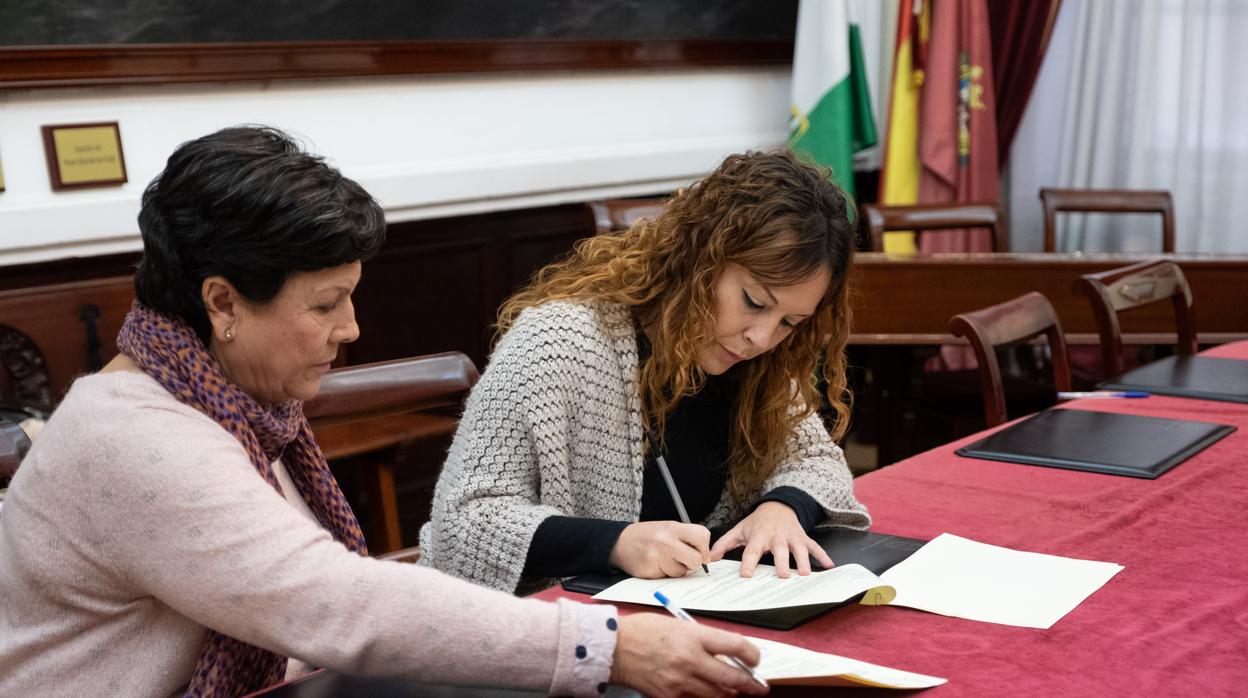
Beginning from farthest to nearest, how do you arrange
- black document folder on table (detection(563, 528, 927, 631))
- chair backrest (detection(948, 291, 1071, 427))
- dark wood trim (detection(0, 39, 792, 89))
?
dark wood trim (detection(0, 39, 792, 89)) < chair backrest (detection(948, 291, 1071, 427)) < black document folder on table (detection(563, 528, 927, 631))

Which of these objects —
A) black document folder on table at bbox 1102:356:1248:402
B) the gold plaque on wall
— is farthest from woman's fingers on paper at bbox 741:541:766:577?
the gold plaque on wall

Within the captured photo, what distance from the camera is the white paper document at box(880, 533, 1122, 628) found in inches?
58.4

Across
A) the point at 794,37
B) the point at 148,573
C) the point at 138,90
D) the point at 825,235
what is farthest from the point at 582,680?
the point at 794,37

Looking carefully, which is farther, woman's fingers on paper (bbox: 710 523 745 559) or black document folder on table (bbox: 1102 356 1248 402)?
black document folder on table (bbox: 1102 356 1248 402)

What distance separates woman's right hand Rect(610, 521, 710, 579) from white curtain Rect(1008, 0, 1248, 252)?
3.72m

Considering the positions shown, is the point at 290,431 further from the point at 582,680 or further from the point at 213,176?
the point at 582,680

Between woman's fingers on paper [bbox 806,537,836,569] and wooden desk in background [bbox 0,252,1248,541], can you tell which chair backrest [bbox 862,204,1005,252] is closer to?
wooden desk in background [bbox 0,252,1248,541]

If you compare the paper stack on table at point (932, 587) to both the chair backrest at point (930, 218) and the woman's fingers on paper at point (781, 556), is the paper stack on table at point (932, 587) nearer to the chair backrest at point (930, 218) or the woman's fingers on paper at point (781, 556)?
the woman's fingers on paper at point (781, 556)

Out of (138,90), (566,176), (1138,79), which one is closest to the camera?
(138,90)

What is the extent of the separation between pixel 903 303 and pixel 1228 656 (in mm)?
2355

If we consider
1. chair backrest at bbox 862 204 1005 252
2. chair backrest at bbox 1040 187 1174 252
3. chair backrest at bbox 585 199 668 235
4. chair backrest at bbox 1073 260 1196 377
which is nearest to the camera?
chair backrest at bbox 1073 260 1196 377

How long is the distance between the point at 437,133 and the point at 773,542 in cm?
254

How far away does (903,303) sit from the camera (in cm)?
369

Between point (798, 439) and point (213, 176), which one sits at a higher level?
point (213, 176)
